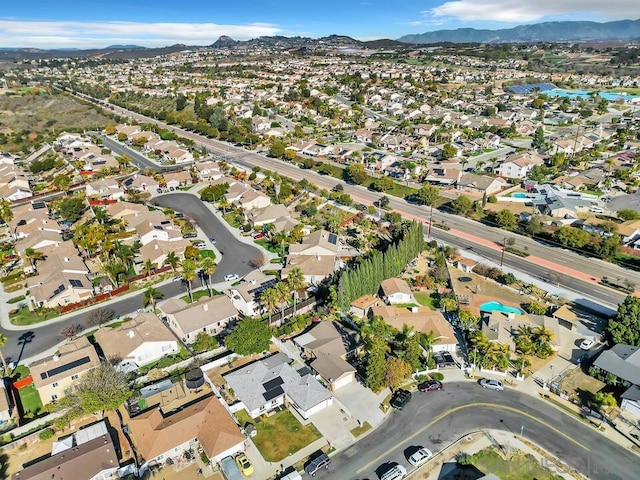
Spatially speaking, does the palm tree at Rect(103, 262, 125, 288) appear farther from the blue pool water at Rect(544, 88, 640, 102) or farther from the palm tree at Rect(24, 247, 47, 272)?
the blue pool water at Rect(544, 88, 640, 102)

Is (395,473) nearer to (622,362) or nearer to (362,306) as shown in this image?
(362,306)

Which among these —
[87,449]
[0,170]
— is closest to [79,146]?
[0,170]

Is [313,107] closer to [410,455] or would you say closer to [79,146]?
[79,146]

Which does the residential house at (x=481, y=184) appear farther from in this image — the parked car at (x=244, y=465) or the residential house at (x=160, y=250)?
the parked car at (x=244, y=465)

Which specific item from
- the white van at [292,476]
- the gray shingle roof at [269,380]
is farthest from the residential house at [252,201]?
the white van at [292,476]

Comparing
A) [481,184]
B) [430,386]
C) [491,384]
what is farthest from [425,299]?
[481,184]

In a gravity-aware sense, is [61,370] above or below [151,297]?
below
